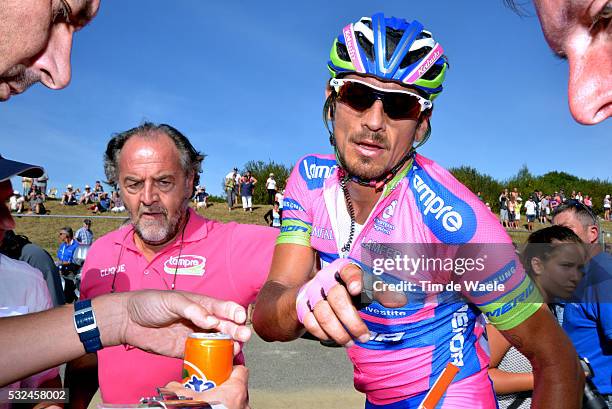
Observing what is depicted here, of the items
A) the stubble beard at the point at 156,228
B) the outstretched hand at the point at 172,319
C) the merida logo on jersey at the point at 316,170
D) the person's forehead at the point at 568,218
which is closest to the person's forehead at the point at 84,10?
the outstretched hand at the point at 172,319

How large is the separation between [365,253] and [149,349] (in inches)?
41.5

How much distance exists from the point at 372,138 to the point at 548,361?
1.28 metres

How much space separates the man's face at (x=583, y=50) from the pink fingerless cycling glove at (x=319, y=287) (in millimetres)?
781

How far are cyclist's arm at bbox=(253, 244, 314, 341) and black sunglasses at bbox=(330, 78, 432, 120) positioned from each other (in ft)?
2.63

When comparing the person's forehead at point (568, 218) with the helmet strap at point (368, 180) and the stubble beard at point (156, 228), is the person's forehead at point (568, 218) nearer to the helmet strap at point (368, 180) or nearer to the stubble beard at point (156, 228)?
the helmet strap at point (368, 180)

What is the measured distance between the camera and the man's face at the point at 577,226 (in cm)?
561

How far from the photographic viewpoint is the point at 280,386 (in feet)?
20.1

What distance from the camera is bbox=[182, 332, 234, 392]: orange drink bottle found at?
144 cm

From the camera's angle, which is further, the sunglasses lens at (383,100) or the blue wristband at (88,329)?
the sunglasses lens at (383,100)

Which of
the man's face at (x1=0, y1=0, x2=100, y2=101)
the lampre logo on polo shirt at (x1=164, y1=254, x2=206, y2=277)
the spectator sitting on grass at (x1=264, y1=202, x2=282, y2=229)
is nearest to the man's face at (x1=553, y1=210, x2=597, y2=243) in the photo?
the lampre logo on polo shirt at (x1=164, y1=254, x2=206, y2=277)

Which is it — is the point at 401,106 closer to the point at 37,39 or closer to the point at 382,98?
the point at 382,98

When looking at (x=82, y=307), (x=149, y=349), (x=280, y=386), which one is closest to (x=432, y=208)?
(x=149, y=349)

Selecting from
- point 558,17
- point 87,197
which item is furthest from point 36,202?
point 558,17

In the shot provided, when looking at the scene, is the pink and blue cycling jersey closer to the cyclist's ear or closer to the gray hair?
the cyclist's ear
